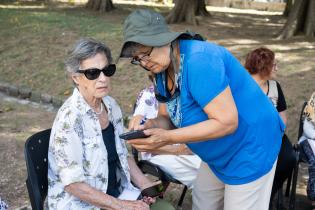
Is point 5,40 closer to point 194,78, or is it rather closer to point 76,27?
point 76,27

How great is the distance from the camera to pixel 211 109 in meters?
2.06

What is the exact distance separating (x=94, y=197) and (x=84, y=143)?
0.99 ft

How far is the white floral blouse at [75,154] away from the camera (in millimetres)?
2443

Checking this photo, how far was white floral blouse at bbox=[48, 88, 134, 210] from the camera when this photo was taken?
96.2 inches

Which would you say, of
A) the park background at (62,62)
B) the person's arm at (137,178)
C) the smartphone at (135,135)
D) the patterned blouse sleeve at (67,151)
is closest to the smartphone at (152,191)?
the person's arm at (137,178)

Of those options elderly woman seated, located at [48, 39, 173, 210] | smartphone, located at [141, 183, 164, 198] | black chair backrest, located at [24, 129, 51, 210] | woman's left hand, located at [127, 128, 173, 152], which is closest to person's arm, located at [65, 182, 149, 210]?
elderly woman seated, located at [48, 39, 173, 210]

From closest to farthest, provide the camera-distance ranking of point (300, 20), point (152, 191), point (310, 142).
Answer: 1. point (152, 191)
2. point (310, 142)
3. point (300, 20)

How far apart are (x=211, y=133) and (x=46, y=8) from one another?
47.4ft

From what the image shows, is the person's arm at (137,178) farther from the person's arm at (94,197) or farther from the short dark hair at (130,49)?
the short dark hair at (130,49)

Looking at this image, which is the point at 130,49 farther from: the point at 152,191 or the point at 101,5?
the point at 101,5

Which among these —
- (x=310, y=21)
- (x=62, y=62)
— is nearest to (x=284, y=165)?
(x=62, y=62)

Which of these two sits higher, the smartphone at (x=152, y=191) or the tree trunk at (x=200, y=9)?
the tree trunk at (x=200, y=9)

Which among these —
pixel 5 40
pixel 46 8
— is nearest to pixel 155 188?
pixel 5 40

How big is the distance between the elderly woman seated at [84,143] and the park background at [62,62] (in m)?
1.64
